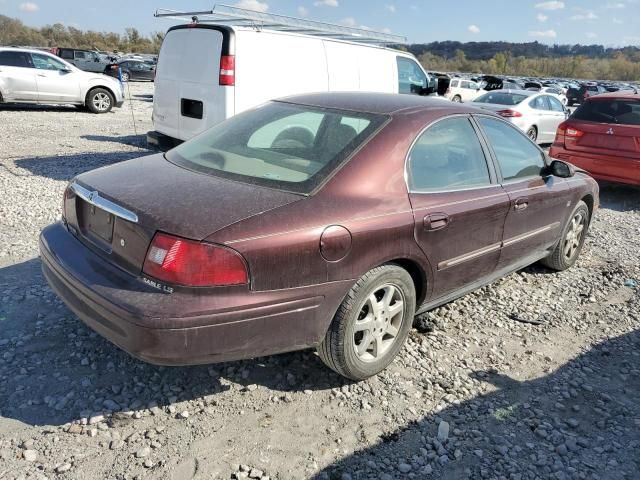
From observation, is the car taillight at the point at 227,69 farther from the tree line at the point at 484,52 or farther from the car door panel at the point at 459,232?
the tree line at the point at 484,52

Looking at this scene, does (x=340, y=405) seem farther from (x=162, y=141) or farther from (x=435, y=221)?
(x=162, y=141)

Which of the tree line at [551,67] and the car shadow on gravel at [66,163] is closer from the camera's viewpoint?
the car shadow on gravel at [66,163]

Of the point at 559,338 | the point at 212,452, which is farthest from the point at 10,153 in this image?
the point at 559,338

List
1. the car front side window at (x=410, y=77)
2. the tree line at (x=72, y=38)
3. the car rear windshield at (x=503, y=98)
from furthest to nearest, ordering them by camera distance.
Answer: the tree line at (x=72, y=38) < the car rear windshield at (x=503, y=98) < the car front side window at (x=410, y=77)

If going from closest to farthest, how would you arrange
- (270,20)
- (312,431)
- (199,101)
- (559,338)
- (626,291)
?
(312,431)
(559,338)
(626,291)
(199,101)
(270,20)

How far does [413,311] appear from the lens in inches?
125

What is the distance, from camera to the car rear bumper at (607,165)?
755 cm

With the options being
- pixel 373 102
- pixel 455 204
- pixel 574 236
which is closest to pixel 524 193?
pixel 455 204

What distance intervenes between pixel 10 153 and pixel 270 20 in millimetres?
4930

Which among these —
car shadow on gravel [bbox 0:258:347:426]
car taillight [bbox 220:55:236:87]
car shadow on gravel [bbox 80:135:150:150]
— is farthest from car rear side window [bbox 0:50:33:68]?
car shadow on gravel [bbox 0:258:347:426]

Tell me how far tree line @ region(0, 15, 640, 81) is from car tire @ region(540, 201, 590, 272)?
6212cm

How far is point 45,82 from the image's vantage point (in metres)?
13.7

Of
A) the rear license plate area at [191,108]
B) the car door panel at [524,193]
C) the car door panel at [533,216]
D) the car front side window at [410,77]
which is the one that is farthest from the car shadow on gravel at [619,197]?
the rear license plate area at [191,108]

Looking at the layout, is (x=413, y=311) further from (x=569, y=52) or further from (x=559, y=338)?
(x=569, y=52)
